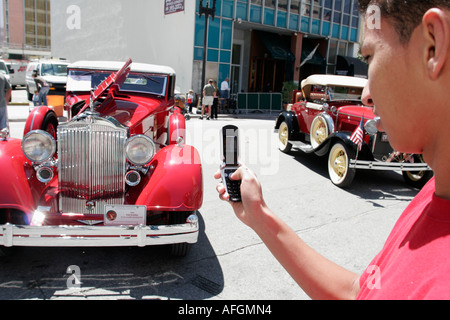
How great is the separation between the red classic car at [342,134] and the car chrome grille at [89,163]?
13.6 ft

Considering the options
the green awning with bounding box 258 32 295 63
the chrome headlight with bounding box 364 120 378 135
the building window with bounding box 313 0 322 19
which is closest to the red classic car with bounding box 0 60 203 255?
the chrome headlight with bounding box 364 120 378 135

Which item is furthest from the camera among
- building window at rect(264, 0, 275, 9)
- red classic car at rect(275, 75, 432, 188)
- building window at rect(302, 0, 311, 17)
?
building window at rect(302, 0, 311, 17)

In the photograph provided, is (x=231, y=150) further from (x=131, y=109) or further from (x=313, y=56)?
(x=313, y=56)

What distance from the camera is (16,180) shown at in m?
3.21

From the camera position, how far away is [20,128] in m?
11.0

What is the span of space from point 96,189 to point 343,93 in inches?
245

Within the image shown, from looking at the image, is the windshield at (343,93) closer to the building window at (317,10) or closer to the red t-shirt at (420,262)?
the red t-shirt at (420,262)

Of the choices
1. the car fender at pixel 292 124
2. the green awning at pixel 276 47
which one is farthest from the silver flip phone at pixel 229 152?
the green awning at pixel 276 47

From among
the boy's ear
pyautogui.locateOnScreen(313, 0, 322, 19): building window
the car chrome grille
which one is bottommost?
the car chrome grille

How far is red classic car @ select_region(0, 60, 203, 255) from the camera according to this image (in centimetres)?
301

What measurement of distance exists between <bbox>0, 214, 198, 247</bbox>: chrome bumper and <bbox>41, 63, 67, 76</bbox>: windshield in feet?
52.6

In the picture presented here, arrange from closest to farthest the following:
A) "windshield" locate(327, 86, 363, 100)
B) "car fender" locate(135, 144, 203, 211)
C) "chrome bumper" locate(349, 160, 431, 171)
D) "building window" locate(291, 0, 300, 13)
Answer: "car fender" locate(135, 144, 203, 211) → "chrome bumper" locate(349, 160, 431, 171) → "windshield" locate(327, 86, 363, 100) → "building window" locate(291, 0, 300, 13)

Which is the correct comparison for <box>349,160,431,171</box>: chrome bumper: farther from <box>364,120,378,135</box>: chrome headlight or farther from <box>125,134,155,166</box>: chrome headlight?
<box>125,134,155,166</box>: chrome headlight

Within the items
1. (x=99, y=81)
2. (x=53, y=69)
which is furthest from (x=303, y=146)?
(x=53, y=69)
